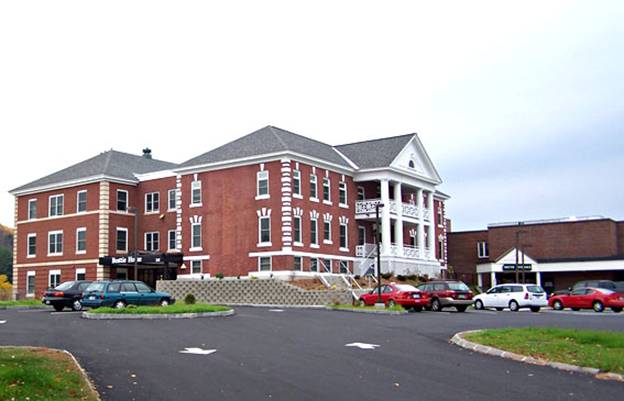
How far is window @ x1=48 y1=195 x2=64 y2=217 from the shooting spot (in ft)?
192

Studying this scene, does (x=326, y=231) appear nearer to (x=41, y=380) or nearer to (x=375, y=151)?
(x=375, y=151)

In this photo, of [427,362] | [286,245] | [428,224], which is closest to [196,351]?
[427,362]

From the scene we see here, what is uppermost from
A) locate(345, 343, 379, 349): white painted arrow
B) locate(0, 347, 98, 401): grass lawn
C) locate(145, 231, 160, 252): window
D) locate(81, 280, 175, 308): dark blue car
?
locate(145, 231, 160, 252): window

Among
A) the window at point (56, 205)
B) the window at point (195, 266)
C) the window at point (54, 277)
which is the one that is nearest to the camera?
the window at point (195, 266)

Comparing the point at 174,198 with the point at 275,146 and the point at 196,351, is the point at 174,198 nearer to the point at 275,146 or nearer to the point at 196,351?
→ the point at 275,146

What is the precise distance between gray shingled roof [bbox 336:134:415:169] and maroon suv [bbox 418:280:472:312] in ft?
56.0

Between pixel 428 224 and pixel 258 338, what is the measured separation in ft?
134

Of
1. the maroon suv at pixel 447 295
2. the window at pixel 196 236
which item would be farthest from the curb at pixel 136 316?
the window at pixel 196 236

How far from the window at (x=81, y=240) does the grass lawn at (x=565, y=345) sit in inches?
1661

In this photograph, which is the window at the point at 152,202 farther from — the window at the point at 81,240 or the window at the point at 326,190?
the window at the point at 326,190

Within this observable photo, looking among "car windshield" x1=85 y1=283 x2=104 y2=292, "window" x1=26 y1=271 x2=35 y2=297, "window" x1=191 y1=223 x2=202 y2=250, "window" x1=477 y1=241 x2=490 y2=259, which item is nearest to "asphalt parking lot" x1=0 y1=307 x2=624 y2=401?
"car windshield" x1=85 y1=283 x2=104 y2=292

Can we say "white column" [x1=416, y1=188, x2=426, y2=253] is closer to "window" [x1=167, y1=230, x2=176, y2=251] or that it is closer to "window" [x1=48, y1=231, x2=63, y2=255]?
"window" [x1=167, y1=230, x2=176, y2=251]

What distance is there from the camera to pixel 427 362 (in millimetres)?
A: 14969

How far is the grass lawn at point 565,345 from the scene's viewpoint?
46.2ft
